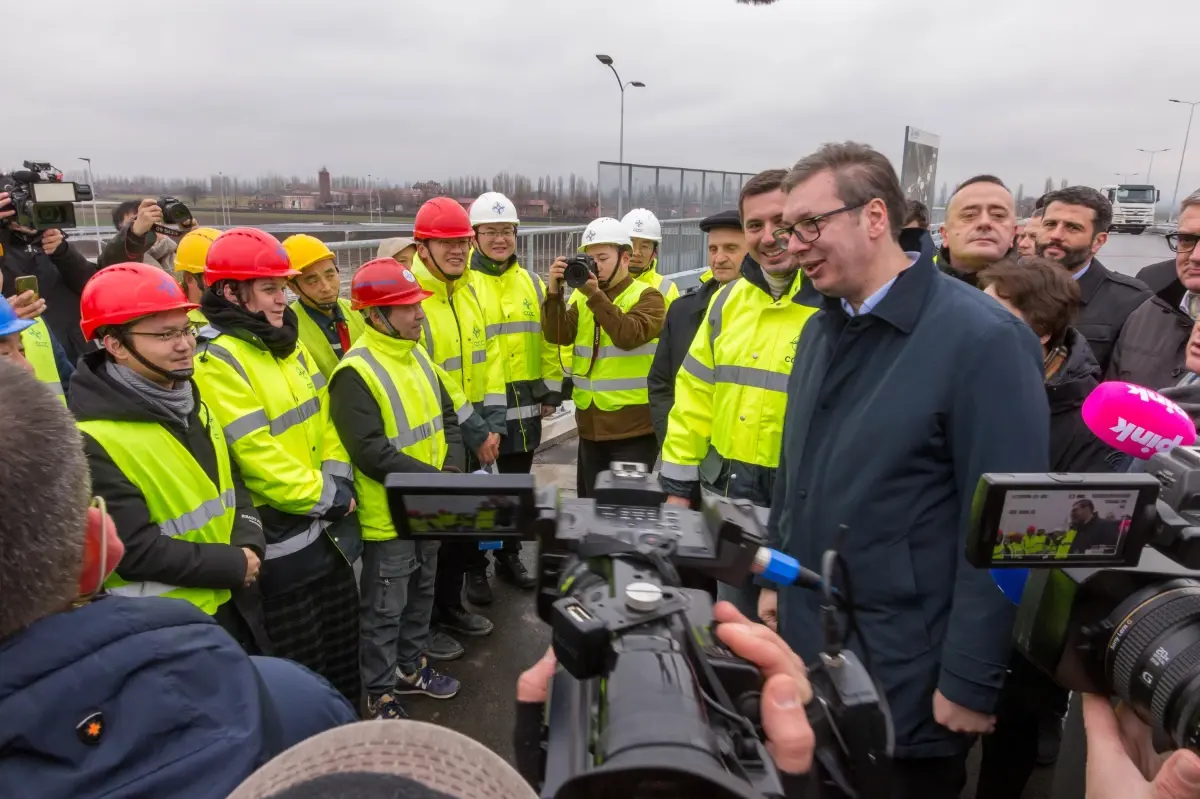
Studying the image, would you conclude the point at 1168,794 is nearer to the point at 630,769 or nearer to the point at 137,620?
the point at 630,769

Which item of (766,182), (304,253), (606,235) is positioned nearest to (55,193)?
(304,253)

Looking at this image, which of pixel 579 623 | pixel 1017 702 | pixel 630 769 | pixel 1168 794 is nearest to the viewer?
pixel 630 769

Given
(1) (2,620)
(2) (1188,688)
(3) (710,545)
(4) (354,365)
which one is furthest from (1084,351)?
(1) (2,620)

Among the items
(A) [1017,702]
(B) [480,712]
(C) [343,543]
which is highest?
(C) [343,543]

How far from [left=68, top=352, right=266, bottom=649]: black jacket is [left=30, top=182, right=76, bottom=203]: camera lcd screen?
279cm

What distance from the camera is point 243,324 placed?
290 cm

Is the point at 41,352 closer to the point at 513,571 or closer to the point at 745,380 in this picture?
the point at 513,571

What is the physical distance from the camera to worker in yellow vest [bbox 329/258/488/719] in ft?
10.1

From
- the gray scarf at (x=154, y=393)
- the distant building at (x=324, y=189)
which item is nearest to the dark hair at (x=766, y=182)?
the gray scarf at (x=154, y=393)

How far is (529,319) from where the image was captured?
4.58 metres

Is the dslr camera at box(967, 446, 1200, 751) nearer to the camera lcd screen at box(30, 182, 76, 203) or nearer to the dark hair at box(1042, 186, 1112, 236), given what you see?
the dark hair at box(1042, 186, 1112, 236)

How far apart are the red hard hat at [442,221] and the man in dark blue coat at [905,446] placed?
2.39m

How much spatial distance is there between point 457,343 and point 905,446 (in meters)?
2.84

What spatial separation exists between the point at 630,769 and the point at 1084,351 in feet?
9.03
